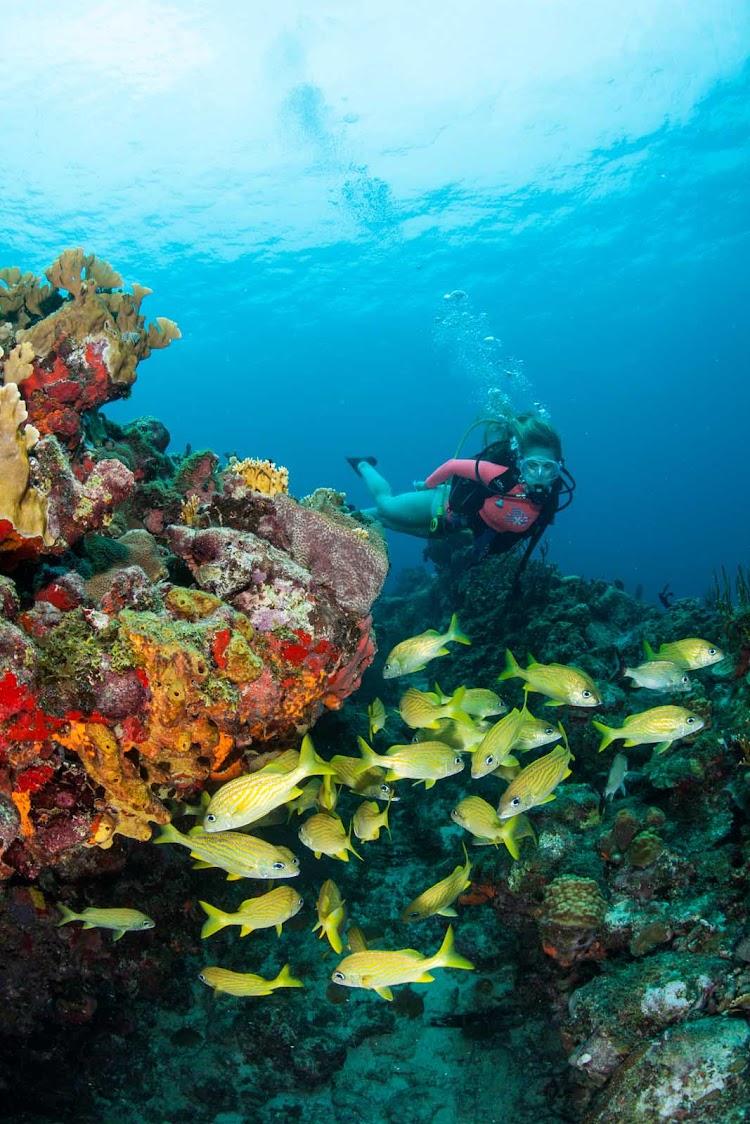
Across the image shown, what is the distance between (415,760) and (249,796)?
4.03ft

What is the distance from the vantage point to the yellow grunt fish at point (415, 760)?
12.6 feet

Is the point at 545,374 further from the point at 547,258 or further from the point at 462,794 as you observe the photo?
the point at 462,794

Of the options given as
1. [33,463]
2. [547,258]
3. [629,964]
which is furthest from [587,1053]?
[547,258]

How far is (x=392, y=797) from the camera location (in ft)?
13.7

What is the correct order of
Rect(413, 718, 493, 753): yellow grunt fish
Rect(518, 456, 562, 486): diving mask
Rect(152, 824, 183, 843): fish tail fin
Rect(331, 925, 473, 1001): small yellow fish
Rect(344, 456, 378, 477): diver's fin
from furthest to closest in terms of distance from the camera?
Rect(344, 456, 378, 477): diver's fin, Rect(518, 456, 562, 486): diving mask, Rect(413, 718, 493, 753): yellow grunt fish, Rect(152, 824, 183, 843): fish tail fin, Rect(331, 925, 473, 1001): small yellow fish

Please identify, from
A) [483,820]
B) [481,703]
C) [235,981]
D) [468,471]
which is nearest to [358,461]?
[468,471]

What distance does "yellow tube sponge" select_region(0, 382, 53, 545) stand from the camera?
2.84 meters

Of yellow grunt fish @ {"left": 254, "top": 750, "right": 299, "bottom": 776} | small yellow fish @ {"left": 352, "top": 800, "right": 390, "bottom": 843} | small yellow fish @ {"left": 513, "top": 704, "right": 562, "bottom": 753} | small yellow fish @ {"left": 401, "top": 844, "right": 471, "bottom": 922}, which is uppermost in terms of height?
yellow grunt fish @ {"left": 254, "top": 750, "right": 299, "bottom": 776}

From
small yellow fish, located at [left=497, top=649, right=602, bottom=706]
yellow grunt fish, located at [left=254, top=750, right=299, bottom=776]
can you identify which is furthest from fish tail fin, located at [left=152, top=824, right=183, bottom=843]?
small yellow fish, located at [left=497, top=649, right=602, bottom=706]

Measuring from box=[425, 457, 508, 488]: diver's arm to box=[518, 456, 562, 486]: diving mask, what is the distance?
0.38m

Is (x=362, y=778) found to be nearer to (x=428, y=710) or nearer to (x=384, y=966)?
(x=428, y=710)

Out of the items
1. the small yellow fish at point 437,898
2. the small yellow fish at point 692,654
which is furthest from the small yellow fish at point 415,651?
the small yellow fish at point 692,654

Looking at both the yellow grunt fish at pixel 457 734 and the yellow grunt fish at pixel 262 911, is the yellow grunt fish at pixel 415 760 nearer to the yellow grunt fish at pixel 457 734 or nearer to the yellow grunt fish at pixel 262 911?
the yellow grunt fish at pixel 457 734

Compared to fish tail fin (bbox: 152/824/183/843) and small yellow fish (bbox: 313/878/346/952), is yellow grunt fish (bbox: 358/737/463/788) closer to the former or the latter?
small yellow fish (bbox: 313/878/346/952)
